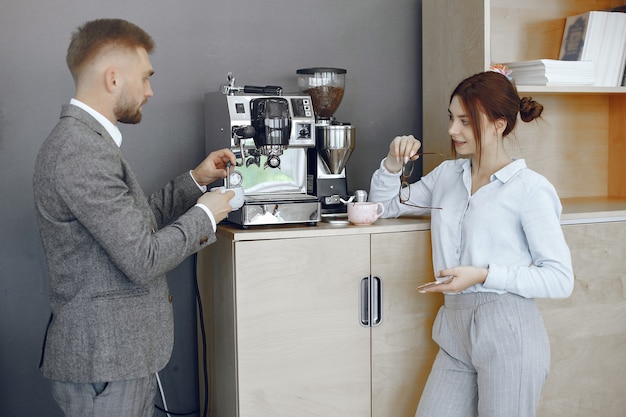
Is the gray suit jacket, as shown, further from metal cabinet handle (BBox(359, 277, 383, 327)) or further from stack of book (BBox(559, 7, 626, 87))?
stack of book (BBox(559, 7, 626, 87))

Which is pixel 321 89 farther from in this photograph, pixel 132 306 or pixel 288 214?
pixel 132 306

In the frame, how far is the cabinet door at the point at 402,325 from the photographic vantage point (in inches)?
87.7

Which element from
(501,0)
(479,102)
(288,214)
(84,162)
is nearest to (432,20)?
(501,0)

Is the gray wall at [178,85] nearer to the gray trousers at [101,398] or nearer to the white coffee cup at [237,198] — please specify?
the white coffee cup at [237,198]

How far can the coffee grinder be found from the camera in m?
2.33

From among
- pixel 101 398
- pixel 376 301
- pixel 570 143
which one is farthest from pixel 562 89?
pixel 101 398

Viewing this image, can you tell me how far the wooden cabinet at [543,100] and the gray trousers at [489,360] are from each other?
66 centimetres

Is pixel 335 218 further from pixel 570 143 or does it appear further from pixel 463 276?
pixel 570 143

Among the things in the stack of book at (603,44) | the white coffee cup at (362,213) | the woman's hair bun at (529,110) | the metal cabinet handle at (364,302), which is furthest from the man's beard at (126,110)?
the stack of book at (603,44)

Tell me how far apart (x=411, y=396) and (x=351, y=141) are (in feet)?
2.82

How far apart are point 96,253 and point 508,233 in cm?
110

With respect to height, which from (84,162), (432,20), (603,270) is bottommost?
(603,270)

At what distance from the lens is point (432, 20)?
107 inches

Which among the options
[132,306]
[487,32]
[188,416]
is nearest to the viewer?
[132,306]
